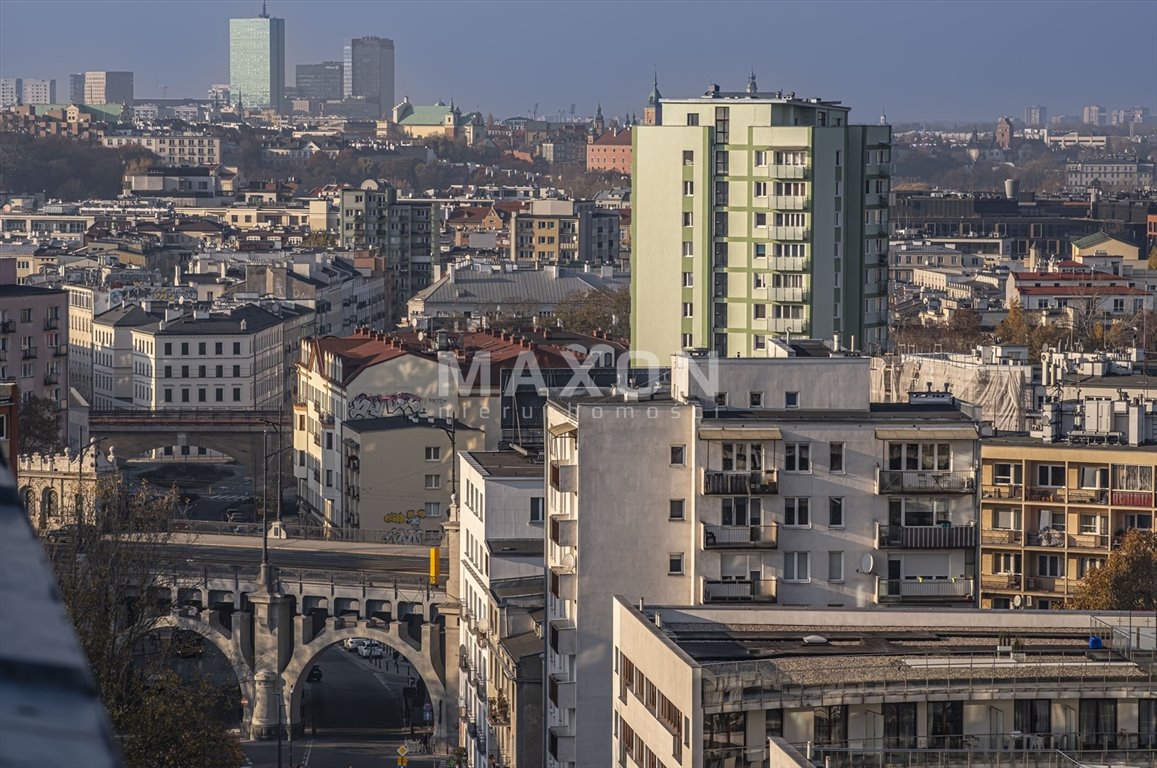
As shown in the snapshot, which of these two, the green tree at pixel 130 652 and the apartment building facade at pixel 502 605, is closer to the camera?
the green tree at pixel 130 652

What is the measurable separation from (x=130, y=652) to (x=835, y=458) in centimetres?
587

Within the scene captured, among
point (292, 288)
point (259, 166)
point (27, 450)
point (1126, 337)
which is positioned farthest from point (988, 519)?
point (259, 166)

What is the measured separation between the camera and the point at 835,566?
53.5 ft

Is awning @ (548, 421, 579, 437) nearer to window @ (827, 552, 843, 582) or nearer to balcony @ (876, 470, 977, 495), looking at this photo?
window @ (827, 552, 843, 582)

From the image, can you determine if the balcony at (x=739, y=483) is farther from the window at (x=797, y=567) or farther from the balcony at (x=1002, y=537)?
the balcony at (x=1002, y=537)

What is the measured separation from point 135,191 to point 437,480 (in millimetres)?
88740

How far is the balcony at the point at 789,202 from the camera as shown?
29422 millimetres

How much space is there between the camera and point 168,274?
77.8m

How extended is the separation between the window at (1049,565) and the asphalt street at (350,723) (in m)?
7.18

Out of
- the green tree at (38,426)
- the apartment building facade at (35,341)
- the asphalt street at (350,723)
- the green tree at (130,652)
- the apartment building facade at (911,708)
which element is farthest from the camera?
the apartment building facade at (35,341)

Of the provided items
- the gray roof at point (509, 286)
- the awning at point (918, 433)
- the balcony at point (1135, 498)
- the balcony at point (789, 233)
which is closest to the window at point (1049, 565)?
the balcony at point (1135, 498)

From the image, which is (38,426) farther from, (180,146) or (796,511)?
(180,146)

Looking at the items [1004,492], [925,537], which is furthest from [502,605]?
[1004,492]

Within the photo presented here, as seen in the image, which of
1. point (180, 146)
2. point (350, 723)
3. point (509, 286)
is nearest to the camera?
point (350, 723)
